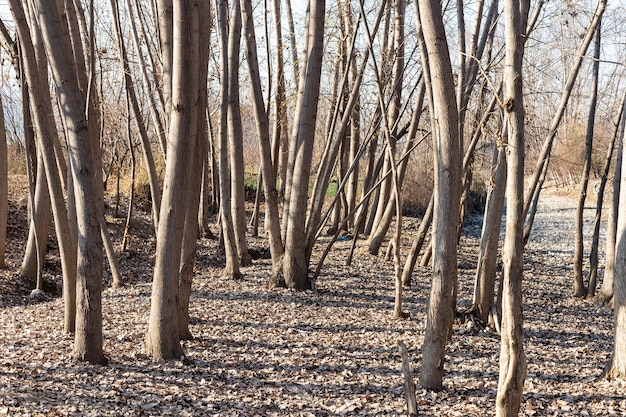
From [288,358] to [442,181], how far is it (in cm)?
242

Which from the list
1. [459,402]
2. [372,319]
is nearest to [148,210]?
[372,319]

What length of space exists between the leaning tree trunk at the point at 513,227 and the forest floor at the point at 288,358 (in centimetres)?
109

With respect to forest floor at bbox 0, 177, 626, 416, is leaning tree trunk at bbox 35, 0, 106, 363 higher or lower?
higher

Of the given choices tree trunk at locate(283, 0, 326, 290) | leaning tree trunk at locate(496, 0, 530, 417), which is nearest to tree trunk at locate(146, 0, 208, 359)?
leaning tree trunk at locate(496, 0, 530, 417)

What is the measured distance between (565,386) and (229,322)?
146 inches

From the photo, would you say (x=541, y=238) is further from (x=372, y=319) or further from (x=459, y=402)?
(x=459, y=402)

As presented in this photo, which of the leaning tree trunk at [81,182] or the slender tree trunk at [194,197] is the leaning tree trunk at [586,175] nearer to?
the slender tree trunk at [194,197]

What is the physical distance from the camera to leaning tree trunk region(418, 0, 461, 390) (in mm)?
4719

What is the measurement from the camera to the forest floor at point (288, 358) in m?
4.88

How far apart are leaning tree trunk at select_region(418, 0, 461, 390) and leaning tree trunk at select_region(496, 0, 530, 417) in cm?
96

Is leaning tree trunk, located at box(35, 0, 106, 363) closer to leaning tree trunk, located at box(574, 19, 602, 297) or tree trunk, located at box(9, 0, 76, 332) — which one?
tree trunk, located at box(9, 0, 76, 332)

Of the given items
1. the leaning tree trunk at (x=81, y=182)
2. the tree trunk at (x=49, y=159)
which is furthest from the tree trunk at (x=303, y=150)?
the leaning tree trunk at (x=81, y=182)

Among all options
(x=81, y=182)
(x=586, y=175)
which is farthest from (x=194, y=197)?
(x=586, y=175)

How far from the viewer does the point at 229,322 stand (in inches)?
285
